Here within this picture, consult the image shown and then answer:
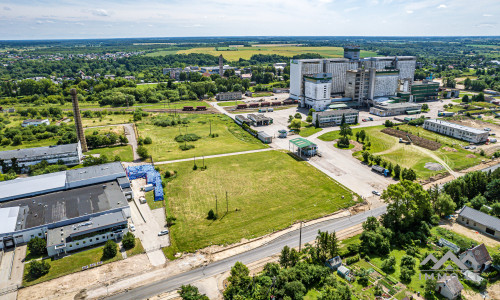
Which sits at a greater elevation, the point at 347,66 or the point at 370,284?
the point at 347,66

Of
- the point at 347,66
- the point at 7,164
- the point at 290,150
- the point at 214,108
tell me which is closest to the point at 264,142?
the point at 290,150

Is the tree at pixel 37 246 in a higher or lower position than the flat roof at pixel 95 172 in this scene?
lower

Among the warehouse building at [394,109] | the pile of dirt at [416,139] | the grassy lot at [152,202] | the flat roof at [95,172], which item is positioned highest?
the warehouse building at [394,109]

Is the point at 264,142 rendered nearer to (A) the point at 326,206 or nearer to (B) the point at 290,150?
(B) the point at 290,150

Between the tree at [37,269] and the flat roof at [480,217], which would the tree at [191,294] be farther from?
the flat roof at [480,217]

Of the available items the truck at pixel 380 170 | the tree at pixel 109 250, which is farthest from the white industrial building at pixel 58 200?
the truck at pixel 380 170

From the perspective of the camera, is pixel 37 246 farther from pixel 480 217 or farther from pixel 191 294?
pixel 480 217

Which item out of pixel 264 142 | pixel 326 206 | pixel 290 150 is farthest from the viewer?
pixel 264 142

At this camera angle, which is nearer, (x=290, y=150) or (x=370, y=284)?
(x=370, y=284)
